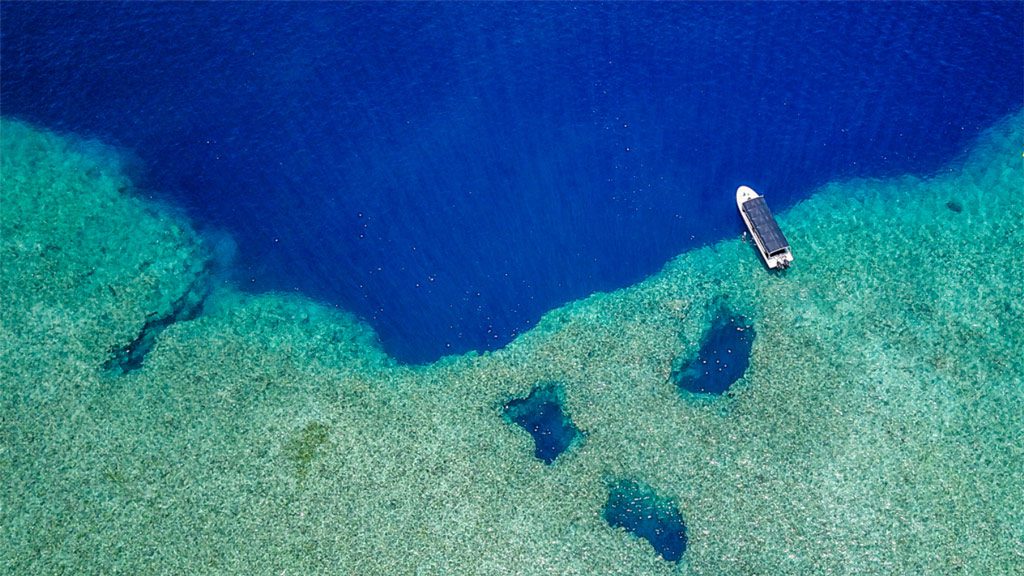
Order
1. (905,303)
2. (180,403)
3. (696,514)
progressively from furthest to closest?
(905,303)
(180,403)
(696,514)

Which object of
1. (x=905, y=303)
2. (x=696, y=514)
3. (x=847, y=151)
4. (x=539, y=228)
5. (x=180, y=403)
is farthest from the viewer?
(x=847, y=151)

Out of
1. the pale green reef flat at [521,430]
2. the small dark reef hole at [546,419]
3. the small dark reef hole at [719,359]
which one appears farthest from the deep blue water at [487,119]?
the small dark reef hole at [719,359]

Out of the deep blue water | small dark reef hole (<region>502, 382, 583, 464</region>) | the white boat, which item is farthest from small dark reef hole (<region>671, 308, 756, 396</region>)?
small dark reef hole (<region>502, 382, 583, 464</region>)

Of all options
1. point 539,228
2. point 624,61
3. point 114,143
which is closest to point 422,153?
point 539,228

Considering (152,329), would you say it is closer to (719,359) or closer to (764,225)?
(719,359)

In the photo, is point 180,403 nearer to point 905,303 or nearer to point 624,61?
point 624,61

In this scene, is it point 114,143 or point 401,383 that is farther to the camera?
point 114,143
